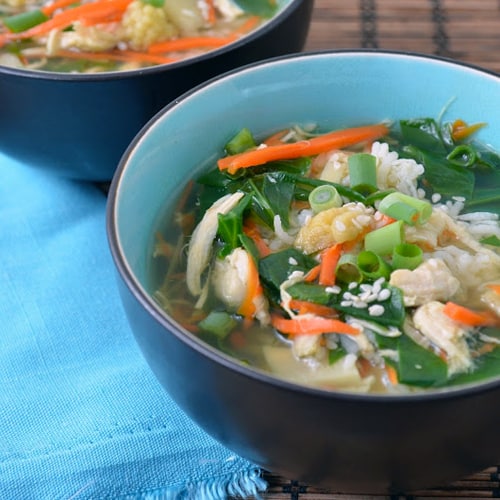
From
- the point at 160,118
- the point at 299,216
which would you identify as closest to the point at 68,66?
the point at 160,118

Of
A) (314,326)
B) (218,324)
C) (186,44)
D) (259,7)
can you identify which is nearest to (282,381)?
(314,326)

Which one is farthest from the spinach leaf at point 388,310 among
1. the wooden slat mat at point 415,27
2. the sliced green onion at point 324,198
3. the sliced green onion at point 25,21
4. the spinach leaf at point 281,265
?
the wooden slat mat at point 415,27

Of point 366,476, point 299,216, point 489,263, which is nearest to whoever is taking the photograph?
point 366,476

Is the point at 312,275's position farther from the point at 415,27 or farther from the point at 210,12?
the point at 415,27

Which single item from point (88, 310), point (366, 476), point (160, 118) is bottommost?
point (88, 310)

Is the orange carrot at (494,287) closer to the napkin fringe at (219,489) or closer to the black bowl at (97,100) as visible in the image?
the napkin fringe at (219,489)

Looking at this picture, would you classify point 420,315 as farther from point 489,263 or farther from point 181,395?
point 181,395

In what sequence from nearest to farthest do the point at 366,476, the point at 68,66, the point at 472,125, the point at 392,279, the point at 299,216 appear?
the point at 366,476 < the point at 392,279 < the point at 299,216 < the point at 472,125 < the point at 68,66
